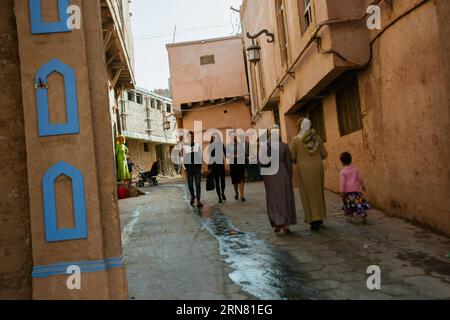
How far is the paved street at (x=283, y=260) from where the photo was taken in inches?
132

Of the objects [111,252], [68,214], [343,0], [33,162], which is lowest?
[111,252]

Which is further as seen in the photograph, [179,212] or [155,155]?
[155,155]

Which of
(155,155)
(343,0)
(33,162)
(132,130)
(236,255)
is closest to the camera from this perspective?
(33,162)

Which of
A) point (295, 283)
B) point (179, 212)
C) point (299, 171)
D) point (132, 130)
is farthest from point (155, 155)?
point (295, 283)

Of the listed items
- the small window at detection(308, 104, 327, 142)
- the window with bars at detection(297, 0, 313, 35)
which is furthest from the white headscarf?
the small window at detection(308, 104, 327, 142)

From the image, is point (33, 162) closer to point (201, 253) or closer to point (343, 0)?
point (201, 253)

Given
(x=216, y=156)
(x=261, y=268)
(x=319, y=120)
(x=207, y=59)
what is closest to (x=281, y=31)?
(x=319, y=120)

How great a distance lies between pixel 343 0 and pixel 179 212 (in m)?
5.03

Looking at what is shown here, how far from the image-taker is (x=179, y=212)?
335 inches

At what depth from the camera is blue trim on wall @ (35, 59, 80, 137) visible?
292cm

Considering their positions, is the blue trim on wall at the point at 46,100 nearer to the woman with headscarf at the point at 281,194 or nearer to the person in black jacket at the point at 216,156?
the woman with headscarf at the point at 281,194

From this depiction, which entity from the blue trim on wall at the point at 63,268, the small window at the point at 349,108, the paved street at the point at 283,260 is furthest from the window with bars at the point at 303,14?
the blue trim on wall at the point at 63,268

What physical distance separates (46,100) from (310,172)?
4027mm

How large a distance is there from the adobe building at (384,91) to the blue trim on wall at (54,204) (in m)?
3.75
